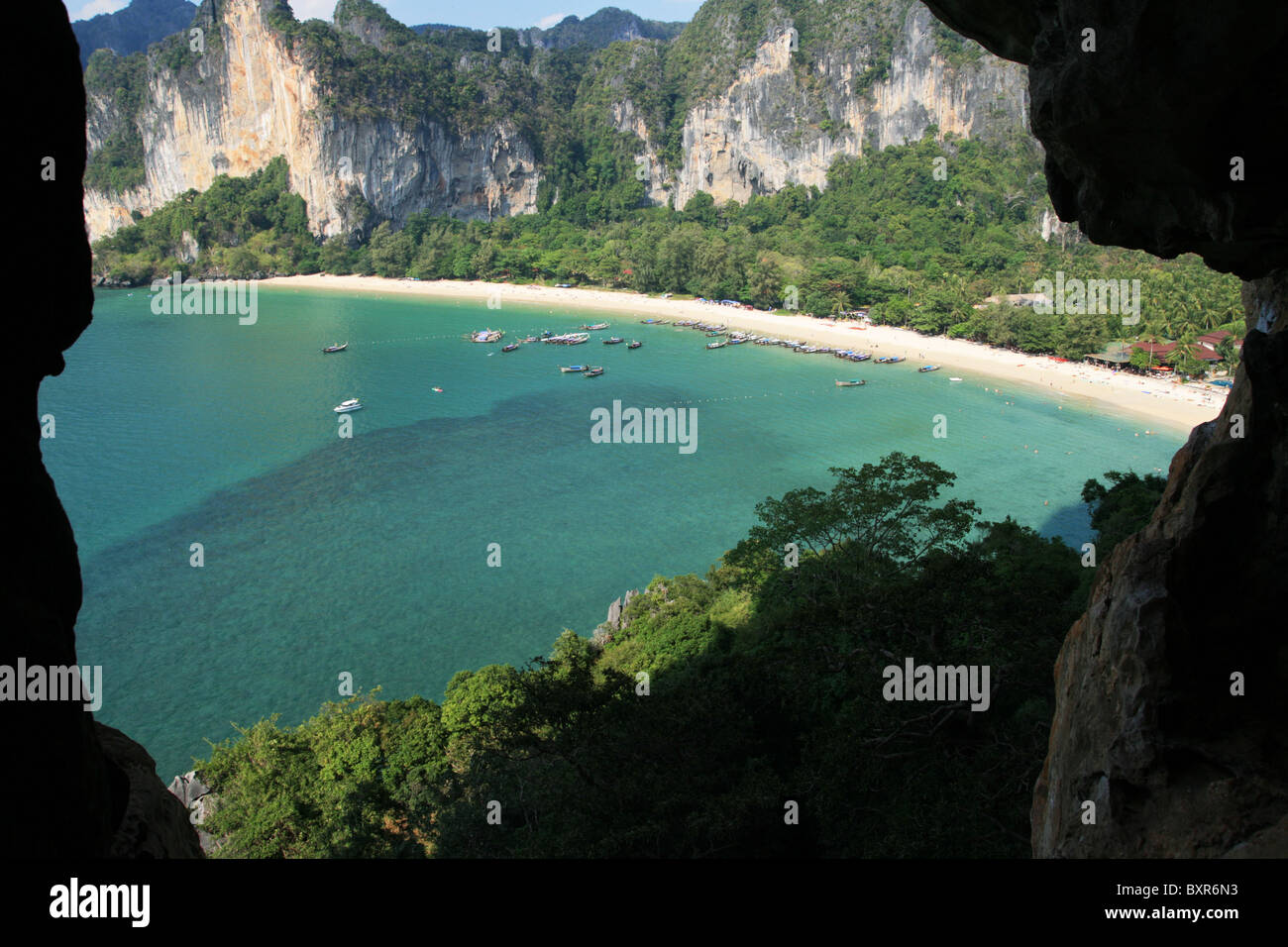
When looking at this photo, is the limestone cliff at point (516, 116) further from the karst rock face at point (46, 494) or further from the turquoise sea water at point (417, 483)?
the karst rock face at point (46, 494)

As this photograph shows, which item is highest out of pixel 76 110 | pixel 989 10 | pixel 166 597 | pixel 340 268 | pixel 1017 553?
pixel 340 268

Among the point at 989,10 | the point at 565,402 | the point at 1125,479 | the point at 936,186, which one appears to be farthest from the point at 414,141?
the point at 989,10

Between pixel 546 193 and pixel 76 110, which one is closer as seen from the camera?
pixel 76 110

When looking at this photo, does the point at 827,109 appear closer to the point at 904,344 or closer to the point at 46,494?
the point at 904,344

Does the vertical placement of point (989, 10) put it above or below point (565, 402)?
above

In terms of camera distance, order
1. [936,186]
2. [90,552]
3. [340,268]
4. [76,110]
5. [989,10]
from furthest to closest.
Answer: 1. [340,268]
2. [936,186]
3. [90,552]
4. [989,10]
5. [76,110]

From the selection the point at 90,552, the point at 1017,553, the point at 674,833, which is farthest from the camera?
the point at 90,552

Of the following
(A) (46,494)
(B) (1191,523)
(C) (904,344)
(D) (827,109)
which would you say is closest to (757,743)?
(B) (1191,523)

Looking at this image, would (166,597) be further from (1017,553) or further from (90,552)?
(1017,553)
